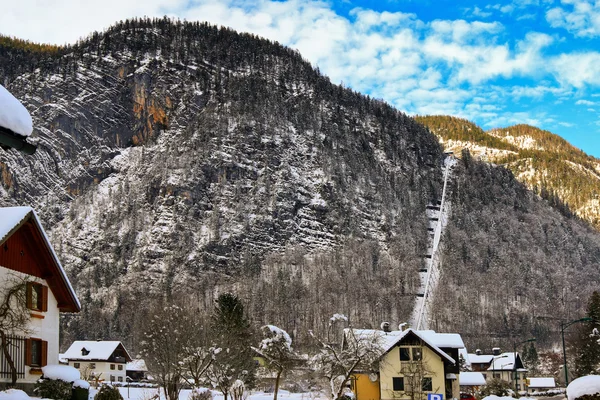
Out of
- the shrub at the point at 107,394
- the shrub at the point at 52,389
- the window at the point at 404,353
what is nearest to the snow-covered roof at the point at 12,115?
the shrub at the point at 52,389

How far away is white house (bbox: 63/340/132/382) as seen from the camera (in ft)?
359

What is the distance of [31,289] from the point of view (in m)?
26.3

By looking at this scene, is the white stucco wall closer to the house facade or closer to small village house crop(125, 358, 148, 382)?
the house facade

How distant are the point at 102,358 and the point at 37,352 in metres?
86.7

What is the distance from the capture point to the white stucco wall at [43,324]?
24.3 metres

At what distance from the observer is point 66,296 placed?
2883 centimetres

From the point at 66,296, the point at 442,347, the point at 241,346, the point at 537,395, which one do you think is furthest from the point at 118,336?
the point at 66,296

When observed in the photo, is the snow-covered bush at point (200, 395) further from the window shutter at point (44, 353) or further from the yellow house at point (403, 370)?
the yellow house at point (403, 370)

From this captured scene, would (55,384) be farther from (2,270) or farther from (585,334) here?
(585,334)

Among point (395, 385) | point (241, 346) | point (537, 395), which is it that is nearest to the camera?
point (241, 346)

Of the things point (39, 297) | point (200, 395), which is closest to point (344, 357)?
point (200, 395)

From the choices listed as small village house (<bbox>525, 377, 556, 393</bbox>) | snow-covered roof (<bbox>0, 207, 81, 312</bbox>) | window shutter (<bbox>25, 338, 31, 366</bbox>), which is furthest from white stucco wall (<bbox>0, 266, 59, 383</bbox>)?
small village house (<bbox>525, 377, 556, 393</bbox>)

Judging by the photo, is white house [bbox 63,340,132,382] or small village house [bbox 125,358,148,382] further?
small village house [bbox 125,358,148,382]

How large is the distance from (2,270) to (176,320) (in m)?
28.8
